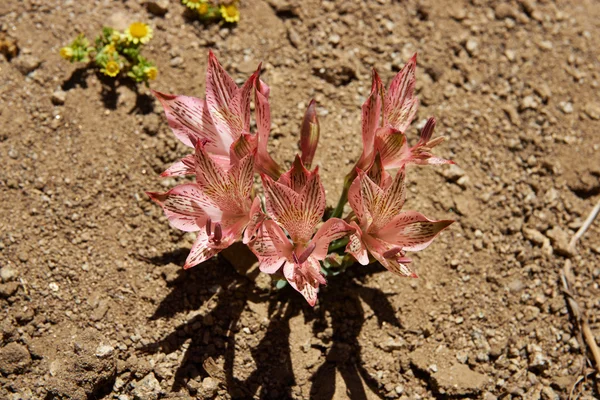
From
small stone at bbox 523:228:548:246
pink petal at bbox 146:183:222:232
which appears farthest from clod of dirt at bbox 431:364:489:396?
pink petal at bbox 146:183:222:232

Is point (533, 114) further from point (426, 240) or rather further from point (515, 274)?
point (426, 240)

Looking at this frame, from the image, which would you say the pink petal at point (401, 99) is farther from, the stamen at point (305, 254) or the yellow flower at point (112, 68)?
the yellow flower at point (112, 68)

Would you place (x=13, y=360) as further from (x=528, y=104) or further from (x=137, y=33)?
(x=528, y=104)

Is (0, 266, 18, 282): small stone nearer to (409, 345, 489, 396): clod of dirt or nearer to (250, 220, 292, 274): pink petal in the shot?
(250, 220, 292, 274): pink petal

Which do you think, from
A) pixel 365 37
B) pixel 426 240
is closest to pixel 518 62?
pixel 365 37

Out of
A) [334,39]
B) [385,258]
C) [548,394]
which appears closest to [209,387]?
[385,258]
